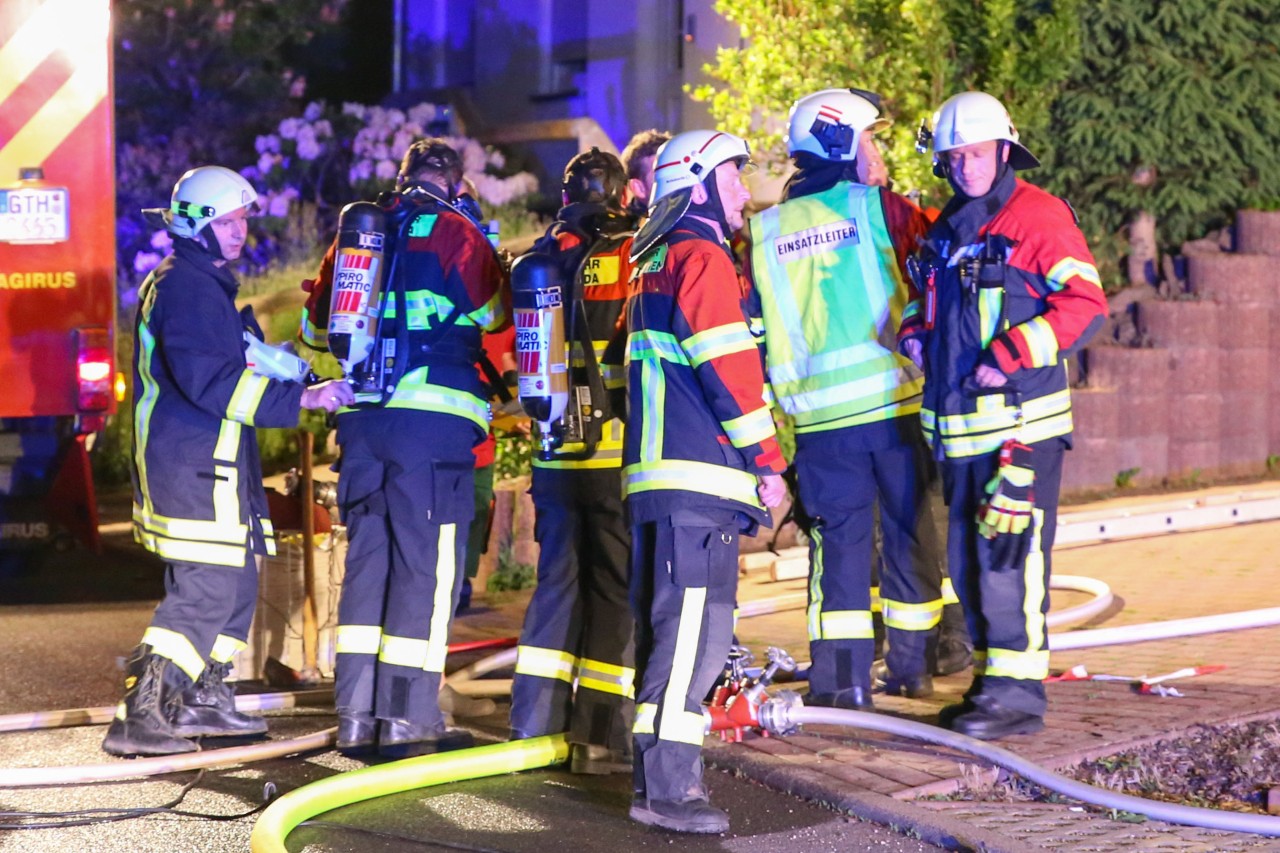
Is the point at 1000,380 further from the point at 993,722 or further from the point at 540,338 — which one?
the point at 540,338

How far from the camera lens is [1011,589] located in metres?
5.64

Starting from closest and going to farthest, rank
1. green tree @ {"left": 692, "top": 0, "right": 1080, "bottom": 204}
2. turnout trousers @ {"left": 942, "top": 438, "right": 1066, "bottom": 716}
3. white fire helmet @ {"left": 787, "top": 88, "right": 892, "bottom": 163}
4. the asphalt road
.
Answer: the asphalt road, turnout trousers @ {"left": 942, "top": 438, "right": 1066, "bottom": 716}, white fire helmet @ {"left": 787, "top": 88, "right": 892, "bottom": 163}, green tree @ {"left": 692, "top": 0, "right": 1080, "bottom": 204}

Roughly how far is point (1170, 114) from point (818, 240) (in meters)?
7.62

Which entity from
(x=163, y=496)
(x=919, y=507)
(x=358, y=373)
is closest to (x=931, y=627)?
(x=919, y=507)

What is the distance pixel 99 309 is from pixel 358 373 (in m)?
3.15

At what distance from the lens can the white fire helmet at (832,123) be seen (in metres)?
5.97

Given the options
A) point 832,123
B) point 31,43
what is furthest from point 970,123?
point 31,43

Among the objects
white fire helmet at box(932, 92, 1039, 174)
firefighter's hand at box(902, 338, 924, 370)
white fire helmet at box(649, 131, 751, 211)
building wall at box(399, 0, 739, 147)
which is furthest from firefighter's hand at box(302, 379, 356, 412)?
building wall at box(399, 0, 739, 147)

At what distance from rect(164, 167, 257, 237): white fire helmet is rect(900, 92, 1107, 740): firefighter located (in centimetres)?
249

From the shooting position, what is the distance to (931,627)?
6.13 m

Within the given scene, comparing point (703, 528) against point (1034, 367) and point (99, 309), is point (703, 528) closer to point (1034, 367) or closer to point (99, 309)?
point (1034, 367)

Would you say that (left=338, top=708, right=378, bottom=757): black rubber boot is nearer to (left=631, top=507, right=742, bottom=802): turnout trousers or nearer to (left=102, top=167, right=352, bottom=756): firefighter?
(left=102, top=167, right=352, bottom=756): firefighter

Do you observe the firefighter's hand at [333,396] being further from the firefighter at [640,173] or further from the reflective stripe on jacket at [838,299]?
the reflective stripe on jacket at [838,299]

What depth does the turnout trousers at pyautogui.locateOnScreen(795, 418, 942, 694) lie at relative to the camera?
598 cm
